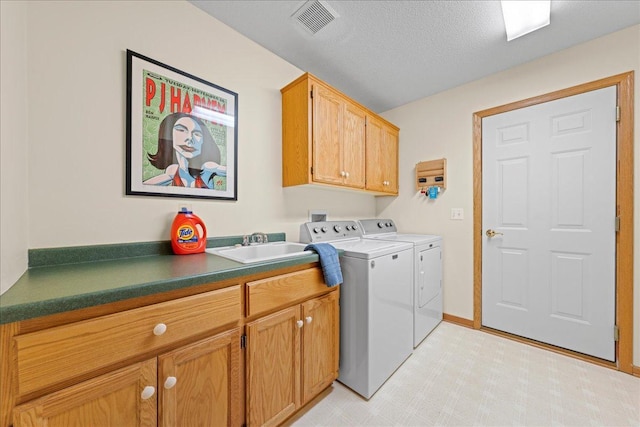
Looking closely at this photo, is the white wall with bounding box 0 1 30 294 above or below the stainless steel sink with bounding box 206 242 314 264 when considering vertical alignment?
above

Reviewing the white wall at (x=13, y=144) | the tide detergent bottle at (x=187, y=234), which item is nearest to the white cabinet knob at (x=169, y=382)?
the white wall at (x=13, y=144)

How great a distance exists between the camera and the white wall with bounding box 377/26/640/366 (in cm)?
174

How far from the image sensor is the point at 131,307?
77 cm

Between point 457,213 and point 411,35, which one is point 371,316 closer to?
point 457,213

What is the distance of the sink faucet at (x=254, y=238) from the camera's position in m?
1.69

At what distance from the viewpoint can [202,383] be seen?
0.95m

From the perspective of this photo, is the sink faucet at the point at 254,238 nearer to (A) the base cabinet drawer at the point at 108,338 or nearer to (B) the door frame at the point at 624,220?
(A) the base cabinet drawer at the point at 108,338

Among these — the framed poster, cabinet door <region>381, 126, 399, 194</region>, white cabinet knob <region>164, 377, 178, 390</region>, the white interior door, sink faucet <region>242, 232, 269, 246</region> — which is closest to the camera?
white cabinet knob <region>164, 377, 178, 390</region>

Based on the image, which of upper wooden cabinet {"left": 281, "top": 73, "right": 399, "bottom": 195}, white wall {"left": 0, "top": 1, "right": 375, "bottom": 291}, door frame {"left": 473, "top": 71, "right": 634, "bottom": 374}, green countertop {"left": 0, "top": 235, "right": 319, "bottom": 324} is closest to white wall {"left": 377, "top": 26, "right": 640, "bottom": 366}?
door frame {"left": 473, "top": 71, "right": 634, "bottom": 374}

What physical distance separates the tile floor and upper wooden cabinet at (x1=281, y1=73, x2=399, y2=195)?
1507 mm

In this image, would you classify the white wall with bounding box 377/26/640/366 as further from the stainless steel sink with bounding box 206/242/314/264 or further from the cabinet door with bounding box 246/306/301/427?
the cabinet door with bounding box 246/306/301/427

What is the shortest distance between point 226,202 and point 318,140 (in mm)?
836

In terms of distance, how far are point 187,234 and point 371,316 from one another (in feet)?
3.96

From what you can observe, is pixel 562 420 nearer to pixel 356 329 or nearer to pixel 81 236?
pixel 356 329
